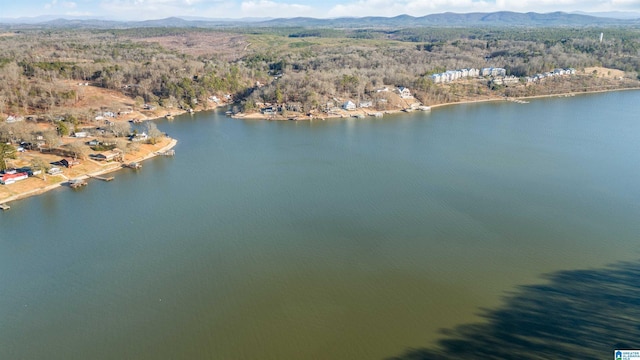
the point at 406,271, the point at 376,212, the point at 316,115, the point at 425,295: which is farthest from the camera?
the point at 316,115

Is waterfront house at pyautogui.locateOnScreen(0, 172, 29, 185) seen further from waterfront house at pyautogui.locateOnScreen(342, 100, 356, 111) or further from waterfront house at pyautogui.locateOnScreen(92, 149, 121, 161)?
waterfront house at pyautogui.locateOnScreen(342, 100, 356, 111)

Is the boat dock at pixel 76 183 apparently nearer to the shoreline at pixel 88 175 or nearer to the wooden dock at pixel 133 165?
the shoreline at pixel 88 175

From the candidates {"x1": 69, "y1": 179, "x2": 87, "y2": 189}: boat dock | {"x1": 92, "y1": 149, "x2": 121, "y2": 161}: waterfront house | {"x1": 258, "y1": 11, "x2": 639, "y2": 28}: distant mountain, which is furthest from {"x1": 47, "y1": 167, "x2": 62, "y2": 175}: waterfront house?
{"x1": 258, "y1": 11, "x2": 639, "y2": 28}: distant mountain

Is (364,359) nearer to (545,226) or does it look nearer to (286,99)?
(545,226)

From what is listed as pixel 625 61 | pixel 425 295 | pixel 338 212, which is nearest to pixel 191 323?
pixel 425 295

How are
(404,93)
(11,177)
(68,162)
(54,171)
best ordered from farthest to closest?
(404,93), (68,162), (54,171), (11,177)

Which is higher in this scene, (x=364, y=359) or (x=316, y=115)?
(x=316, y=115)

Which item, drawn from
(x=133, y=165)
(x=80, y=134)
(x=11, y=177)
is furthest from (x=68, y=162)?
(x=80, y=134)

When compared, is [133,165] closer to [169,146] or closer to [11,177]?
[169,146]

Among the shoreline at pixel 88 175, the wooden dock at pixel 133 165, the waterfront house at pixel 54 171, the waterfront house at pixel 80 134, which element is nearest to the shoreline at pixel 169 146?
the shoreline at pixel 88 175
